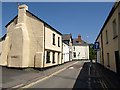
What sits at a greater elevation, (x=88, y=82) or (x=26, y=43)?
(x=26, y=43)

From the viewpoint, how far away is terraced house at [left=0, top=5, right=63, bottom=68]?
979 inches

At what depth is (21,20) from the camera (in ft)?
87.5

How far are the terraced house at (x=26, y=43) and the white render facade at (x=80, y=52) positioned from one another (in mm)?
43764

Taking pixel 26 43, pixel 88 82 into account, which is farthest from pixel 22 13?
pixel 88 82

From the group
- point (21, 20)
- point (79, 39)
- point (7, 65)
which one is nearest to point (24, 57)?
point (7, 65)

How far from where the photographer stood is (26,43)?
25422 millimetres

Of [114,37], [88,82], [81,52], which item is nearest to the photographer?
[88,82]

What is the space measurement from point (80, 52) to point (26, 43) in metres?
48.9

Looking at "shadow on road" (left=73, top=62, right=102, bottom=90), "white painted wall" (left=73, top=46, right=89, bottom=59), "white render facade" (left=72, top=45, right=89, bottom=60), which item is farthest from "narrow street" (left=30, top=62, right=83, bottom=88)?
"white painted wall" (left=73, top=46, right=89, bottom=59)

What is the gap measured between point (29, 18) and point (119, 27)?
14.1 meters

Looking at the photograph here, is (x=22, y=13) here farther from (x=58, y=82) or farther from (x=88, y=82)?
A: (x=88, y=82)

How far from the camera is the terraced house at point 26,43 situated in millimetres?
24875

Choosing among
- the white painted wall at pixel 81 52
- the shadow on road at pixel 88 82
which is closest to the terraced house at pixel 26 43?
the shadow on road at pixel 88 82

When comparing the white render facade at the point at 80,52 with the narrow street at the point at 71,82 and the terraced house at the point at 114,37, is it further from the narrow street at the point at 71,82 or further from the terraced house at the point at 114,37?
the narrow street at the point at 71,82
